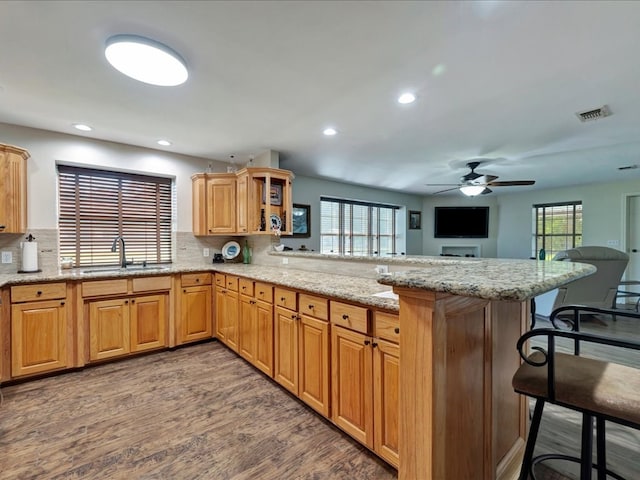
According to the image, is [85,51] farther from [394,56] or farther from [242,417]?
[242,417]

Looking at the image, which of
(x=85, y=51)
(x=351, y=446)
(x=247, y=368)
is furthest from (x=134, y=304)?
(x=351, y=446)

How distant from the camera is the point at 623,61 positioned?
1.96m

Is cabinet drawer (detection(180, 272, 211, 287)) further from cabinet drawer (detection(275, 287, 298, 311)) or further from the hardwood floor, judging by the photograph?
the hardwood floor

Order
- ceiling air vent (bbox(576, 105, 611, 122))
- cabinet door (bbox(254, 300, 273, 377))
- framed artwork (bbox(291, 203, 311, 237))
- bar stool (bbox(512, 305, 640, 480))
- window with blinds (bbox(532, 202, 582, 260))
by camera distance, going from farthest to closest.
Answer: window with blinds (bbox(532, 202, 582, 260)) → framed artwork (bbox(291, 203, 311, 237)) → ceiling air vent (bbox(576, 105, 611, 122)) → cabinet door (bbox(254, 300, 273, 377)) → bar stool (bbox(512, 305, 640, 480))

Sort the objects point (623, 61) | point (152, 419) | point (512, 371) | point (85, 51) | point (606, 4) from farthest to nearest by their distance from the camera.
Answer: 1. point (152, 419)
2. point (623, 61)
3. point (85, 51)
4. point (512, 371)
5. point (606, 4)

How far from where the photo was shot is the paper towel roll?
9.82 ft

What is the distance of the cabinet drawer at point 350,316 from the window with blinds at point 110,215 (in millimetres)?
3078

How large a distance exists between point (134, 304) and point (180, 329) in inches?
22.5

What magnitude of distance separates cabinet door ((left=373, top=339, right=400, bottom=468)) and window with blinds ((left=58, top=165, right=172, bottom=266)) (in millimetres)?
3456

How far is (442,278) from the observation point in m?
1.01

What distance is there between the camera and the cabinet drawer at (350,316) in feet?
5.65

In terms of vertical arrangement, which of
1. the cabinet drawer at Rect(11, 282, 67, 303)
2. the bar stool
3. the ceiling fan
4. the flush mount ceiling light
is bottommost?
the bar stool

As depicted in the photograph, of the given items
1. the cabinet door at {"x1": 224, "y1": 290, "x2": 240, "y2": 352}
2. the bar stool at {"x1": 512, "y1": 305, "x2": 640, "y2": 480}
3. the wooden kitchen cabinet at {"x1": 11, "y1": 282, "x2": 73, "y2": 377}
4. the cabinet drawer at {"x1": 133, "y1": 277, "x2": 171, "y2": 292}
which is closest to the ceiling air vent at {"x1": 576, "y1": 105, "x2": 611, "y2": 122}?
the bar stool at {"x1": 512, "y1": 305, "x2": 640, "y2": 480}

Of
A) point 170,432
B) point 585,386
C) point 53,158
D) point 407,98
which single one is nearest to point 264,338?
point 170,432
